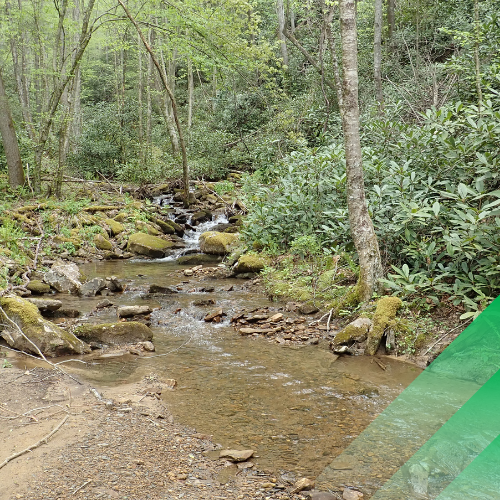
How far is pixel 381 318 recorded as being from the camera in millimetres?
5562

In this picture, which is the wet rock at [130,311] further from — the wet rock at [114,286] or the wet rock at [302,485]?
the wet rock at [302,485]

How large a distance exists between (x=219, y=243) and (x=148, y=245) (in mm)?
2020

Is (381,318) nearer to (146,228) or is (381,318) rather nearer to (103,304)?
(103,304)

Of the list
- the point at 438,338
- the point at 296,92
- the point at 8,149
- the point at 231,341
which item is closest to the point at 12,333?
the point at 231,341

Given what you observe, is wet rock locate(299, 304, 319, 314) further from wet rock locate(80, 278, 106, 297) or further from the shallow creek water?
wet rock locate(80, 278, 106, 297)

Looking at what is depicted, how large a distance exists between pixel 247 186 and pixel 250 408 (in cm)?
890

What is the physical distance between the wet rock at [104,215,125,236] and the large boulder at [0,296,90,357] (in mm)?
7988

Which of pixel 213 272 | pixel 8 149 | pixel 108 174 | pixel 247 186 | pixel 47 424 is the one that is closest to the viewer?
pixel 47 424

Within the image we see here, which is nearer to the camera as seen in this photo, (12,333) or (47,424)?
(47,424)

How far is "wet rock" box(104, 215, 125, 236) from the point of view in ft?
43.9

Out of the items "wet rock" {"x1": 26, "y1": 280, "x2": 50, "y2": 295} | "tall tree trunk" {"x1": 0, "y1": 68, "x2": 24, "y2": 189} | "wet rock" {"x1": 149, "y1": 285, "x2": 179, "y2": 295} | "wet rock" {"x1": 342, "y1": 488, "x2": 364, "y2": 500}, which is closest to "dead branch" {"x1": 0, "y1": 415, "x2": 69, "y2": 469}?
"wet rock" {"x1": 342, "y1": 488, "x2": 364, "y2": 500}

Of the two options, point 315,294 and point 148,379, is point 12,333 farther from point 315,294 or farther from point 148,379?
point 315,294

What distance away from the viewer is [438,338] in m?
5.29
